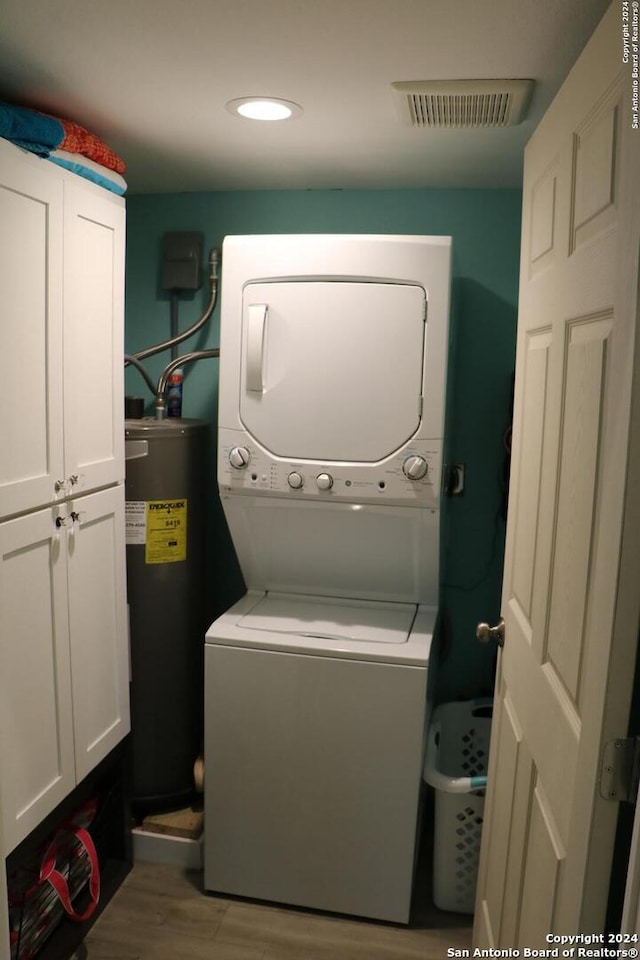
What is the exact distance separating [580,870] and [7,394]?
1375mm

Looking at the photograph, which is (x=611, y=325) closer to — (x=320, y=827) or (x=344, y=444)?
(x=344, y=444)

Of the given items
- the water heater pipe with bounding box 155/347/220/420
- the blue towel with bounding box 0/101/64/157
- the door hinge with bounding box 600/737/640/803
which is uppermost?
the blue towel with bounding box 0/101/64/157

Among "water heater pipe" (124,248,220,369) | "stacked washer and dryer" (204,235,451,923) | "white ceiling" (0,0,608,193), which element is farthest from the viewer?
"water heater pipe" (124,248,220,369)

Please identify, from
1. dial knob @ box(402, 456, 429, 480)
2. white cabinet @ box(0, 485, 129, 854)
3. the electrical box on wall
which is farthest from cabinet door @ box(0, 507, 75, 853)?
the electrical box on wall

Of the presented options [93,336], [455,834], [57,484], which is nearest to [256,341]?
[93,336]

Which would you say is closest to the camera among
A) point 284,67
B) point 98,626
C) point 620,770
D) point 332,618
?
point 620,770

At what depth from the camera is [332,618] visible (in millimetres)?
2203

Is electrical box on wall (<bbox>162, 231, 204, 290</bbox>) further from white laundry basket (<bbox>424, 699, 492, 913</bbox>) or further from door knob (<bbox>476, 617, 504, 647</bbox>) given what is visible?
white laundry basket (<bbox>424, 699, 492, 913</bbox>)

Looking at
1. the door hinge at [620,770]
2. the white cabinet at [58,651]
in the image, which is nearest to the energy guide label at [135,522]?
the white cabinet at [58,651]

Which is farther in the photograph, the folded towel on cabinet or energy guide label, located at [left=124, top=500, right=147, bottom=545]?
energy guide label, located at [left=124, top=500, right=147, bottom=545]

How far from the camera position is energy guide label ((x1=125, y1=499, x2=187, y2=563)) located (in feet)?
7.34

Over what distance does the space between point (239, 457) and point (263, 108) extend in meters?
0.92

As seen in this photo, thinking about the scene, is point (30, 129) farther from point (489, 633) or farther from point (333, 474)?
point (489, 633)

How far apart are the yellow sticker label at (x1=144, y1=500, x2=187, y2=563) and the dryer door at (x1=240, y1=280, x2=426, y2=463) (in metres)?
0.41
